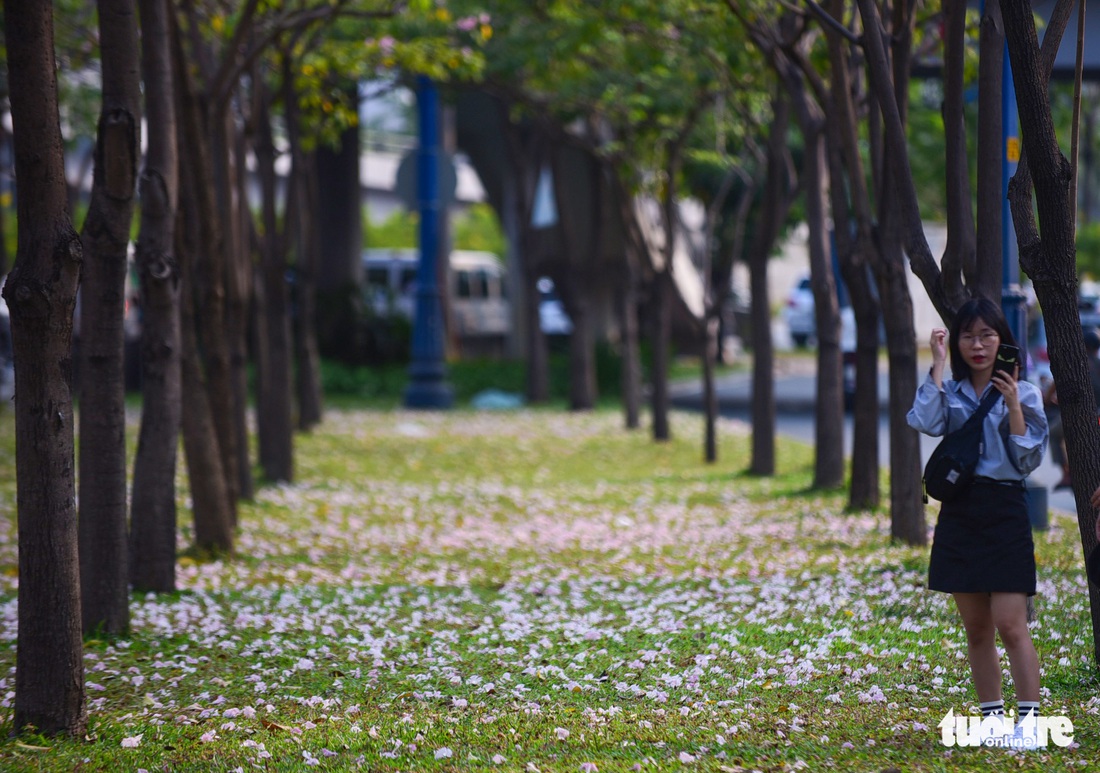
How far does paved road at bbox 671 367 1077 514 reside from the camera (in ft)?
54.0

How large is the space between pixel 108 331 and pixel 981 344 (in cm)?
410

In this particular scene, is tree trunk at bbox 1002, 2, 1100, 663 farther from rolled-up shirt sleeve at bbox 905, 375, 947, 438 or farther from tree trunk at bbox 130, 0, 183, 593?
tree trunk at bbox 130, 0, 183, 593

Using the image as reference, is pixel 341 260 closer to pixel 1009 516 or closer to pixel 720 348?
pixel 720 348

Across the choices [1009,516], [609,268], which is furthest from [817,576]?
[609,268]

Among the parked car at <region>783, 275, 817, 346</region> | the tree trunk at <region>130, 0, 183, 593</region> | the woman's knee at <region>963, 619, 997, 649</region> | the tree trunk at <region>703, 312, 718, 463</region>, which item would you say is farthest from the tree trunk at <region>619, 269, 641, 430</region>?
the parked car at <region>783, 275, 817, 346</region>

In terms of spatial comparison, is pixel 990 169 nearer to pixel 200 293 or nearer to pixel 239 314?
pixel 200 293

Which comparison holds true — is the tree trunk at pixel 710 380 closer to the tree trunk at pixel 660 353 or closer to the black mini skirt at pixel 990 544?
the tree trunk at pixel 660 353

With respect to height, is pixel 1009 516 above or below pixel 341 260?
below

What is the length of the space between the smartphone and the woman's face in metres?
0.02

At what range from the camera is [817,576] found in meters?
8.65

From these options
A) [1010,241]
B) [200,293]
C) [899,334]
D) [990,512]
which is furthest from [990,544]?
[200,293]

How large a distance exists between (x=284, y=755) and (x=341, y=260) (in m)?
24.4

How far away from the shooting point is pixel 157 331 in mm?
8219

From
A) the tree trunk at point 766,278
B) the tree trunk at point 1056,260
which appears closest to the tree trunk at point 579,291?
the tree trunk at point 766,278
